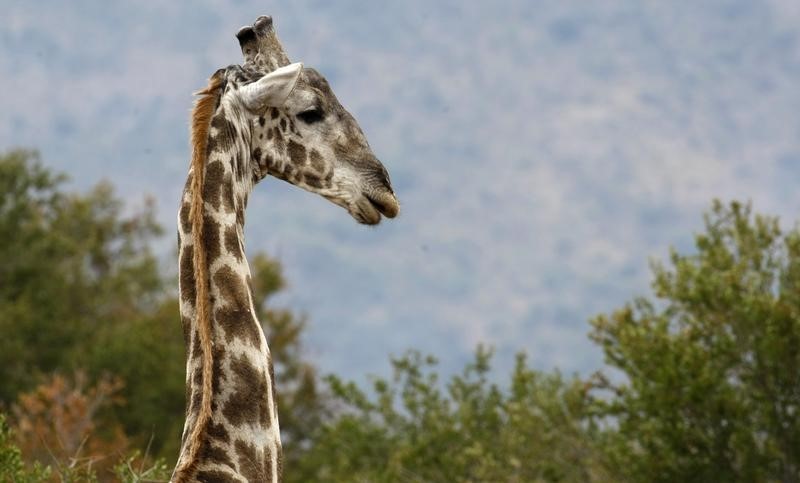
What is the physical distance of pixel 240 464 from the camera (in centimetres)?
Result: 705

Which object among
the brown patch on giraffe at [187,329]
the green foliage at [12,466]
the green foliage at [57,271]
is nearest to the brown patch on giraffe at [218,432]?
the brown patch on giraffe at [187,329]

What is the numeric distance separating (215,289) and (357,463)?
2238 centimetres

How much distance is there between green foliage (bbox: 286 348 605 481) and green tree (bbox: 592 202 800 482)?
2126 millimetres

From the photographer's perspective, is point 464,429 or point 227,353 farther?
point 464,429

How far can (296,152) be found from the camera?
8.44 metres

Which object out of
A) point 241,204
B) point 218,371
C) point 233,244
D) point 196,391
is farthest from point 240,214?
point 196,391

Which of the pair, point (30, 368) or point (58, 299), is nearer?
point (30, 368)

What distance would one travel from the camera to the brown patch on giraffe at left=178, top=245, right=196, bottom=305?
7410mm

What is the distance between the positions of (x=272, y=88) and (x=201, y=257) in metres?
1.14

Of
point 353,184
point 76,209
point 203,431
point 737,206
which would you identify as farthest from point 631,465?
point 76,209

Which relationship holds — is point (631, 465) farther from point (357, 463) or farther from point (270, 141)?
point (270, 141)

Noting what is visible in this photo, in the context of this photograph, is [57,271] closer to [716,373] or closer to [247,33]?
[716,373]

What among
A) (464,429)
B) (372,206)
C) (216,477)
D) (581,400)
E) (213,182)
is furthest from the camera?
(464,429)

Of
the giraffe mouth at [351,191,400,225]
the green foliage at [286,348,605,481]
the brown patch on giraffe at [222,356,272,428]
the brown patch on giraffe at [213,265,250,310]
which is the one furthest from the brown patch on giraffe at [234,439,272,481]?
the green foliage at [286,348,605,481]
